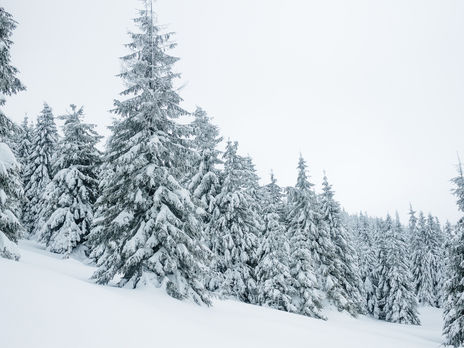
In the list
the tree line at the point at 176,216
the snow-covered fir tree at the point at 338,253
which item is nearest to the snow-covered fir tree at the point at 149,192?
the tree line at the point at 176,216

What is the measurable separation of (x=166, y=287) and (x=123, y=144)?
21.0 ft

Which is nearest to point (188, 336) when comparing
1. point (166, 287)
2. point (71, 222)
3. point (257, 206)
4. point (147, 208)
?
point (166, 287)

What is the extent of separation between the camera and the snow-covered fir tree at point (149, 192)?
41.7 ft

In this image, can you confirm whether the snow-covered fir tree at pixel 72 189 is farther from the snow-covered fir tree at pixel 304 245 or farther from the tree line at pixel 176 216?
the snow-covered fir tree at pixel 304 245

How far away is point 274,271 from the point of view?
2609 cm

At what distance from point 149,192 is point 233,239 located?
13065 millimetres

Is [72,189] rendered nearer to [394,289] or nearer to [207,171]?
[207,171]

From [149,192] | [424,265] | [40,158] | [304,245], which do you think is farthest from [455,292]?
[424,265]

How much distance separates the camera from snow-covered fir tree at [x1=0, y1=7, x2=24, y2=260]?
11.5m

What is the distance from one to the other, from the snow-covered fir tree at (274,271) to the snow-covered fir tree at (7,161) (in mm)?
18166

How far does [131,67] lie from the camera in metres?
14.5

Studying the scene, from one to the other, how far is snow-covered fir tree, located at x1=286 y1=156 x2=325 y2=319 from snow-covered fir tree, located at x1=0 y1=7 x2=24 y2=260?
21.8 metres

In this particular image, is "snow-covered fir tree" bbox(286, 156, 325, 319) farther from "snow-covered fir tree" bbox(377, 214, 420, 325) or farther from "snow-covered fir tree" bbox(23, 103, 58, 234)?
"snow-covered fir tree" bbox(23, 103, 58, 234)

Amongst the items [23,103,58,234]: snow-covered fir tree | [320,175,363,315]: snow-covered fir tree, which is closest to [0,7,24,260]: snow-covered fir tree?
[23,103,58,234]: snow-covered fir tree
